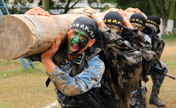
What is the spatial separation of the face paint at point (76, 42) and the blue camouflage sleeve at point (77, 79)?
21 cm

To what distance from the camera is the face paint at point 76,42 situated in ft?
10.6

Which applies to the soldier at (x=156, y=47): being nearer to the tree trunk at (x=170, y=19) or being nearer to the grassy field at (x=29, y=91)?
the grassy field at (x=29, y=91)

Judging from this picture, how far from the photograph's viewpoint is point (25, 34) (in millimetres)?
2797

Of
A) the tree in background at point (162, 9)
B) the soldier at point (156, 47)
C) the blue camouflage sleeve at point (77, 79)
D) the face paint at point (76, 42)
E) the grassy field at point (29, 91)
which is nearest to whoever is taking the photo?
the blue camouflage sleeve at point (77, 79)

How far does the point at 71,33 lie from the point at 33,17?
1.57 feet

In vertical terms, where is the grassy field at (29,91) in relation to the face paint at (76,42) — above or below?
below

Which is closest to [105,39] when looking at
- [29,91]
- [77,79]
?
[77,79]

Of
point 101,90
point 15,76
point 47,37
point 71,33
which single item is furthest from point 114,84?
point 15,76

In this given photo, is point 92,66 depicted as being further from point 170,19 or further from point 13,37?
point 170,19

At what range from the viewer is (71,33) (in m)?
3.23

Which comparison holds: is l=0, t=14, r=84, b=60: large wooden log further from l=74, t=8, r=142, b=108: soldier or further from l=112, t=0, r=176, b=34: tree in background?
l=112, t=0, r=176, b=34: tree in background

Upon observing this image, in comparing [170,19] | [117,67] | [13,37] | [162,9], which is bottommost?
[170,19]

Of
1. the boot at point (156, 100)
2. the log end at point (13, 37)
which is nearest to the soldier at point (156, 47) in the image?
the boot at point (156, 100)

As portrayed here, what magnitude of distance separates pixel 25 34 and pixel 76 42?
0.62 meters
